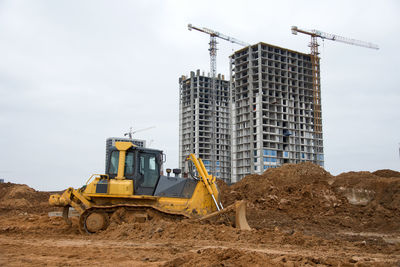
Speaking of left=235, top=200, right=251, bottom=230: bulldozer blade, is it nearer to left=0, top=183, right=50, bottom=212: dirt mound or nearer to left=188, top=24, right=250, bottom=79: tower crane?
left=0, top=183, right=50, bottom=212: dirt mound

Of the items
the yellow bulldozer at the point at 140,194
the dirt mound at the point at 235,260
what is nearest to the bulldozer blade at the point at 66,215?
the yellow bulldozer at the point at 140,194

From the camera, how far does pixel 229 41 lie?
76000 millimetres

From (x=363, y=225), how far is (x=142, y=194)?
1008 cm

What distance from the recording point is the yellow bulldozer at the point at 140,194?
10695 mm

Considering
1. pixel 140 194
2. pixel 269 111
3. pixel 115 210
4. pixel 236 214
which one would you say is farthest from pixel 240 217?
pixel 269 111

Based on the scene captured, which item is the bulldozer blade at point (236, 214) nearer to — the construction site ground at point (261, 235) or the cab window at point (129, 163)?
the construction site ground at point (261, 235)

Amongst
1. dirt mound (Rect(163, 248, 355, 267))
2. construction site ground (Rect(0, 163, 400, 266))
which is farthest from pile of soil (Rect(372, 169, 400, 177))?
dirt mound (Rect(163, 248, 355, 267))

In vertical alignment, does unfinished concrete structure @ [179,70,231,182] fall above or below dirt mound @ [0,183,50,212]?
above

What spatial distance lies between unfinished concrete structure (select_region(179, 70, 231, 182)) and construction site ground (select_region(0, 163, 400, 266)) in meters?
40.5

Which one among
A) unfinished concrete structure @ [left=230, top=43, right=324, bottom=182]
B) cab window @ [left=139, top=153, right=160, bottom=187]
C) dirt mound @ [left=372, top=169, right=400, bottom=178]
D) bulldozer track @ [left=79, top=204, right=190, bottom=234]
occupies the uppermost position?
unfinished concrete structure @ [left=230, top=43, right=324, bottom=182]

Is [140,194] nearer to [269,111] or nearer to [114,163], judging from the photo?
[114,163]

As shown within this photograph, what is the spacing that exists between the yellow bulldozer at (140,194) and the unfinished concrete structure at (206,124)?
49920mm

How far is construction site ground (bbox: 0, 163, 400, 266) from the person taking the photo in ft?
21.0

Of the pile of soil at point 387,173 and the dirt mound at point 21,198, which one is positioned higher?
the pile of soil at point 387,173
